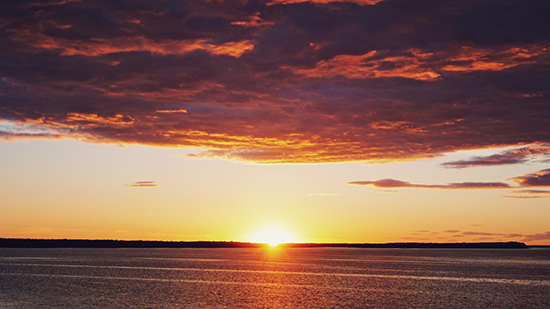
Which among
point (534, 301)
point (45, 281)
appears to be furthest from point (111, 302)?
point (534, 301)

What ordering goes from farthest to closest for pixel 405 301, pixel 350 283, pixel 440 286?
pixel 350 283 < pixel 440 286 < pixel 405 301

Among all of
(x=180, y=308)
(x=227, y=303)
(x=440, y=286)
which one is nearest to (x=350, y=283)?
(x=440, y=286)

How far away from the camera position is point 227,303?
66812mm

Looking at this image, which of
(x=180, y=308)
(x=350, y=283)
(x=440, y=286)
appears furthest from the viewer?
(x=350, y=283)

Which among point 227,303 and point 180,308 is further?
point 227,303

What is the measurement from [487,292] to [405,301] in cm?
2150

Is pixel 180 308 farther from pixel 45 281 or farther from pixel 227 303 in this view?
pixel 45 281

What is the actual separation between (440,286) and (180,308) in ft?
169

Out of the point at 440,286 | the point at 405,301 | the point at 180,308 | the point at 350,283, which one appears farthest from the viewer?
the point at 350,283

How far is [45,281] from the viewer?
95.1 metres

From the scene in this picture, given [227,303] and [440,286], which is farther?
[440,286]

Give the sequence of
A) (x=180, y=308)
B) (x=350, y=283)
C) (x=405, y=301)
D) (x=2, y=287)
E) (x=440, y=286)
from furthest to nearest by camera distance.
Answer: (x=350, y=283), (x=440, y=286), (x=2, y=287), (x=405, y=301), (x=180, y=308)

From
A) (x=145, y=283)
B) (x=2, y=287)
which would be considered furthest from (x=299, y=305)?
(x=2, y=287)

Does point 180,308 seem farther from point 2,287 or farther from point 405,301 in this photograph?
point 2,287
